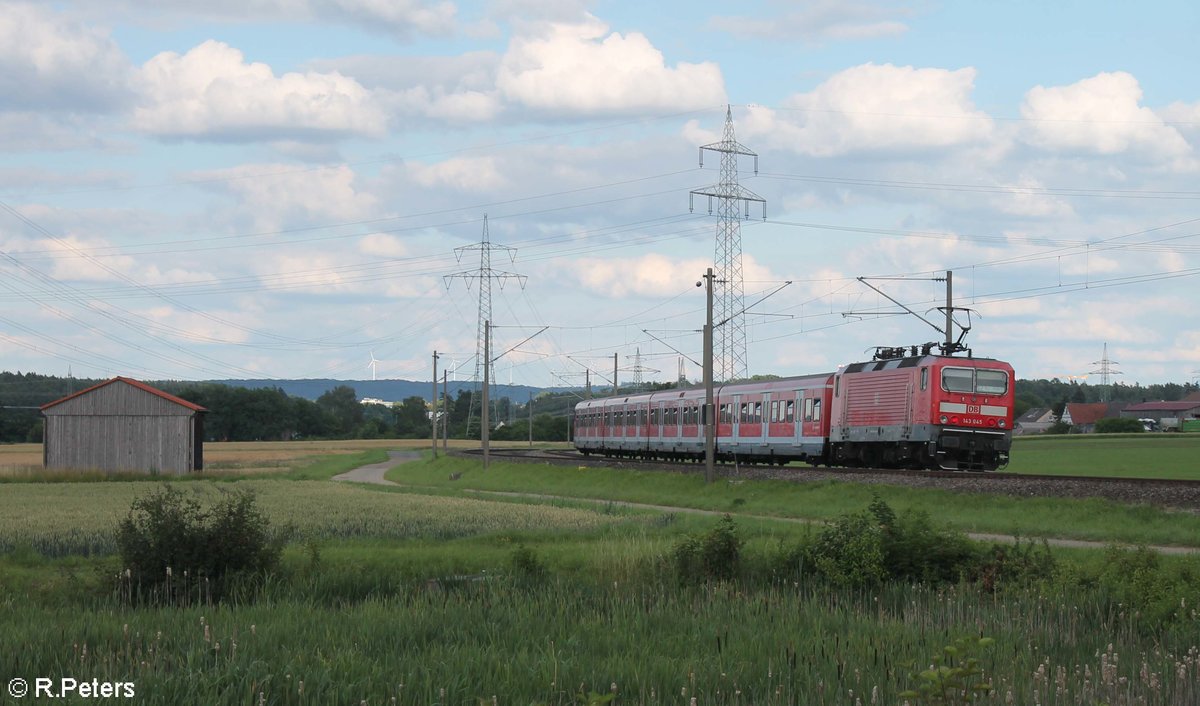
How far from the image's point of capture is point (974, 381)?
38.1 metres

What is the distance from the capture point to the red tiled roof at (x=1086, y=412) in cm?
16000

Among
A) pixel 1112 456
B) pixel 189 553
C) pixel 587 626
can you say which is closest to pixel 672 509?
pixel 189 553

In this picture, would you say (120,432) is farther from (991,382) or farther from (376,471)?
(991,382)

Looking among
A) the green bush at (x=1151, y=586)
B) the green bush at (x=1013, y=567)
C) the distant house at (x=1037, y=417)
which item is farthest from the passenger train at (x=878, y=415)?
the distant house at (x=1037, y=417)

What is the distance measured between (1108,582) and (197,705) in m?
11.6

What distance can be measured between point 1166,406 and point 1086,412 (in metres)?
13.4

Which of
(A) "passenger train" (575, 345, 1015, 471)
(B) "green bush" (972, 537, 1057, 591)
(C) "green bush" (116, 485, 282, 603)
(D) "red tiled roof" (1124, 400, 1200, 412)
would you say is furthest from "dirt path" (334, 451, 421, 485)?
(D) "red tiled roof" (1124, 400, 1200, 412)

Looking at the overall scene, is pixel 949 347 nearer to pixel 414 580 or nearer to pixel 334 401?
pixel 414 580

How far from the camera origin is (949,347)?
3994cm

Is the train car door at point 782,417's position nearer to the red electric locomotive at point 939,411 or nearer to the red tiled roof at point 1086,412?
the red electric locomotive at point 939,411

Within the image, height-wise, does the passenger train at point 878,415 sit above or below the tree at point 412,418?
above

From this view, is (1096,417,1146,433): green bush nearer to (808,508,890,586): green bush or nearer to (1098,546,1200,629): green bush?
(808,508,890,586): green bush

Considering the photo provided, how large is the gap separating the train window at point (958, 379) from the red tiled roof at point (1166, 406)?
14215 centimetres

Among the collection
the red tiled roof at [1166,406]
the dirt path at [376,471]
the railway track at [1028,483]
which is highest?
the red tiled roof at [1166,406]
